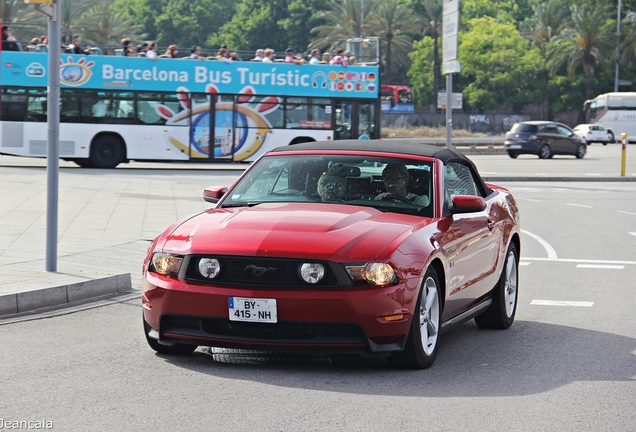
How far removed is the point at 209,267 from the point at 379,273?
3.16ft

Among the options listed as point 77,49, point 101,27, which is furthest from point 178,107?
point 101,27

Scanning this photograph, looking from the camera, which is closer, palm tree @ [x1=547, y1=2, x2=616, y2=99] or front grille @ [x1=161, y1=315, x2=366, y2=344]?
front grille @ [x1=161, y1=315, x2=366, y2=344]

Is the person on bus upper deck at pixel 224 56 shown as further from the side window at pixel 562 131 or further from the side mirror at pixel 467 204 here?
the side mirror at pixel 467 204

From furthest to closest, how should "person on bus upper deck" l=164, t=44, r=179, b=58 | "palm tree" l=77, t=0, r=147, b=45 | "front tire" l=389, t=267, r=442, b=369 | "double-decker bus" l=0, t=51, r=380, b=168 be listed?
"palm tree" l=77, t=0, r=147, b=45 < "person on bus upper deck" l=164, t=44, r=179, b=58 < "double-decker bus" l=0, t=51, r=380, b=168 < "front tire" l=389, t=267, r=442, b=369

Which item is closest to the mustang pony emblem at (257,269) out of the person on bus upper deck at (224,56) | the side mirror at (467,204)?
the side mirror at (467,204)

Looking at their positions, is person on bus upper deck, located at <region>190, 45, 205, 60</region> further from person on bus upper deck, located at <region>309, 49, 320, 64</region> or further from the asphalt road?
the asphalt road

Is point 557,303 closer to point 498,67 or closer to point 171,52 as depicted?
point 171,52

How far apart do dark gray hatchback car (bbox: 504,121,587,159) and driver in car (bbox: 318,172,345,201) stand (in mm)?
40354

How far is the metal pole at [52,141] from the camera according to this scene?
980cm

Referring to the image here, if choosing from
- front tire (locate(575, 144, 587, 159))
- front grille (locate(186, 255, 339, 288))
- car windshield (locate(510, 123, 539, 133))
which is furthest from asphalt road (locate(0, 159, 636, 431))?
front tire (locate(575, 144, 587, 159))

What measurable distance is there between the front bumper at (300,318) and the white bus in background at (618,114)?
69.8 meters

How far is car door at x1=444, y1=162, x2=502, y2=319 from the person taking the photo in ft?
23.7

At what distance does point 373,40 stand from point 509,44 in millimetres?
57140

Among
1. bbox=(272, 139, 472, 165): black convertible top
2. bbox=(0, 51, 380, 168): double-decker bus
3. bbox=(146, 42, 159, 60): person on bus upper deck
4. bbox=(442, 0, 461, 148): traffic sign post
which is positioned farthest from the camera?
bbox=(146, 42, 159, 60): person on bus upper deck
